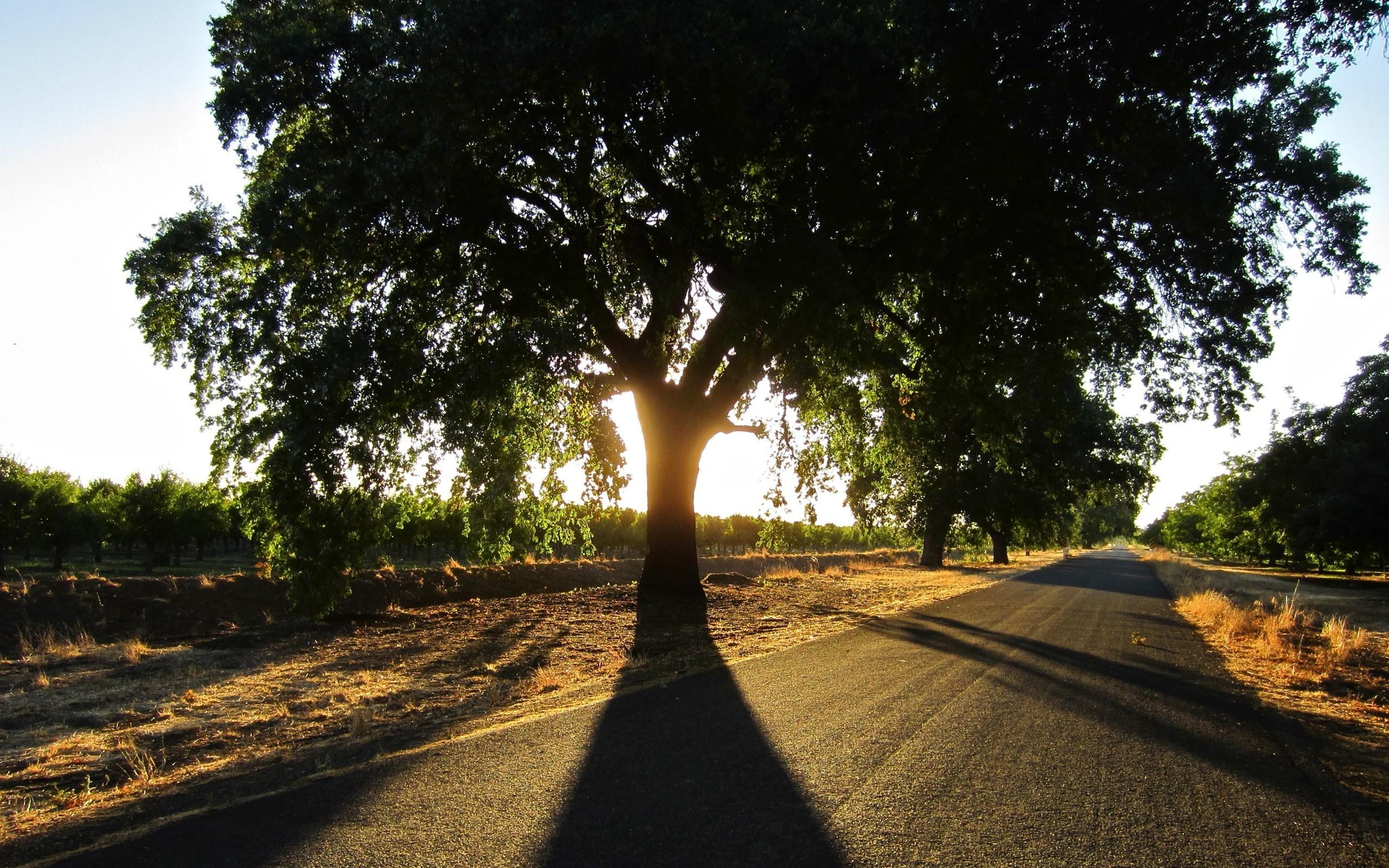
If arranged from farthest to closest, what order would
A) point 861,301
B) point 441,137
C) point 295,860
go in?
point 861,301 < point 441,137 < point 295,860

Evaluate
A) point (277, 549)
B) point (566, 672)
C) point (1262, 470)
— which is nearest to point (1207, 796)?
point (566, 672)

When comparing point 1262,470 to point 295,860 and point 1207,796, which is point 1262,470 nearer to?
point 1207,796

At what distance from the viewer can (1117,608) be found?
17.3 meters

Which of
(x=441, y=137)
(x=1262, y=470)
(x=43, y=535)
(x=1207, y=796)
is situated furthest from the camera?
(x=43, y=535)

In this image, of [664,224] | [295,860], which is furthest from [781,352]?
[295,860]

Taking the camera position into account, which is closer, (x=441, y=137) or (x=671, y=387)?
(x=441, y=137)

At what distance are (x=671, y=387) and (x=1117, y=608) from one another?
1111 centimetres

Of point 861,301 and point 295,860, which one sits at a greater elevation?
point 861,301

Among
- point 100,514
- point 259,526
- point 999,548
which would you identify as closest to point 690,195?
point 259,526

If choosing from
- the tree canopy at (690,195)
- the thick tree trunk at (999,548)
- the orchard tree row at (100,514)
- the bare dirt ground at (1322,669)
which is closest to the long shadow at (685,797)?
the bare dirt ground at (1322,669)

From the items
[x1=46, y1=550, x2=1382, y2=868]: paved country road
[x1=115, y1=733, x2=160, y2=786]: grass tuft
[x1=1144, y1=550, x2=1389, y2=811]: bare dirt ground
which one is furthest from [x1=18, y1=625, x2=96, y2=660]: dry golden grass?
[x1=1144, y1=550, x2=1389, y2=811]: bare dirt ground

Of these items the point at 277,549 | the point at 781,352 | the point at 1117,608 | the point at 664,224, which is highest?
the point at 664,224

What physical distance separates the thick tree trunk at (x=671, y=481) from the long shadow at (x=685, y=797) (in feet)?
28.2

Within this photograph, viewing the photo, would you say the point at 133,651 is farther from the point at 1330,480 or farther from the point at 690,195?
the point at 1330,480
